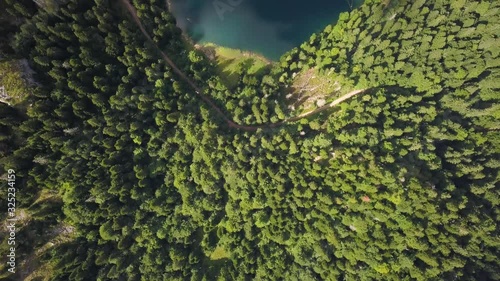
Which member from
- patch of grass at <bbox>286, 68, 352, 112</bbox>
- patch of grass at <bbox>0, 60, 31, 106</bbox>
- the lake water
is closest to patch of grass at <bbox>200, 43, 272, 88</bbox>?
the lake water

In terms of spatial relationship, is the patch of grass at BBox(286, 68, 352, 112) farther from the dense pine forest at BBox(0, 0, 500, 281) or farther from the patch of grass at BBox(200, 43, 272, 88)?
the patch of grass at BBox(200, 43, 272, 88)

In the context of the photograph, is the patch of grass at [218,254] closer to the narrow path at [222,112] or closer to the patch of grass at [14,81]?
the narrow path at [222,112]

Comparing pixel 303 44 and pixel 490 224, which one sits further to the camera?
pixel 303 44

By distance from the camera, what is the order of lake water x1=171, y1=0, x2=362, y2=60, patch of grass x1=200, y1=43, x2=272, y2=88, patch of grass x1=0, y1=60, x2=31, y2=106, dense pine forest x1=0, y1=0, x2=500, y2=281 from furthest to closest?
lake water x1=171, y1=0, x2=362, y2=60 < patch of grass x1=200, y1=43, x2=272, y2=88 < dense pine forest x1=0, y1=0, x2=500, y2=281 < patch of grass x1=0, y1=60, x2=31, y2=106

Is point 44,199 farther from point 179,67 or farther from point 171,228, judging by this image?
point 179,67

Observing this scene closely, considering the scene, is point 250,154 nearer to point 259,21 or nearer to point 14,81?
point 259,21

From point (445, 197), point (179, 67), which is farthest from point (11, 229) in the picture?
point (445, 197)

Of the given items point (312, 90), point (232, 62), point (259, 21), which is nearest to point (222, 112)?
point (232, 62)
